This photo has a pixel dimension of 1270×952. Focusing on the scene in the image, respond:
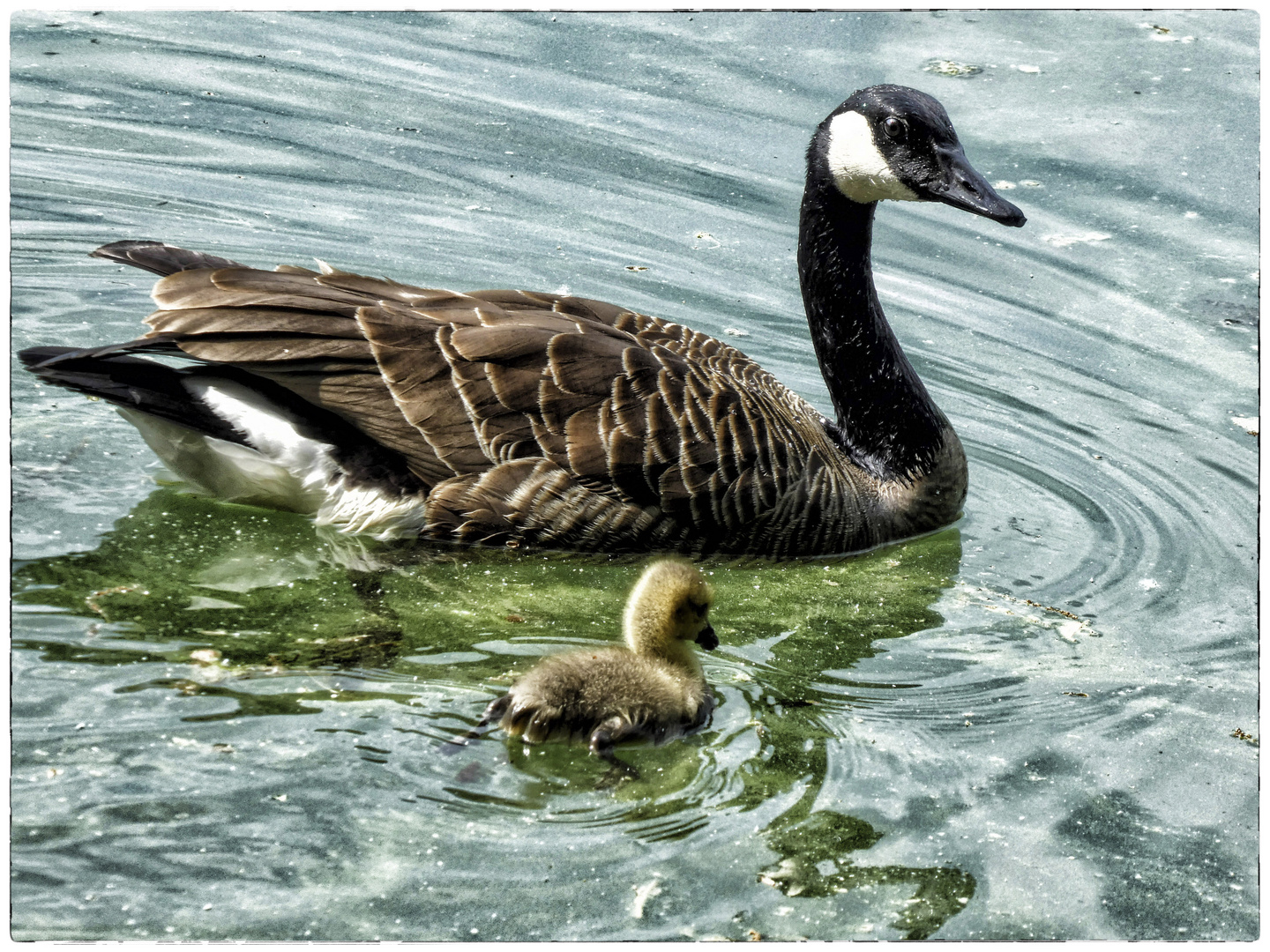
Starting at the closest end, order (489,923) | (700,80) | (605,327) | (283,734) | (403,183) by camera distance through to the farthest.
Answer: (489,923), (283,734), (605,327), (403,183), (700,80)

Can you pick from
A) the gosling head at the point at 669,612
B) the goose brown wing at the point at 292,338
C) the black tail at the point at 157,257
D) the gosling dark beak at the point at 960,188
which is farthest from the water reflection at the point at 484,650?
the gosling dark beak at the point at 960,188

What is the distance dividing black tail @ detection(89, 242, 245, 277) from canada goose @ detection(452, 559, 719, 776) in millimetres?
2738

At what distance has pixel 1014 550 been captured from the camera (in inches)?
291

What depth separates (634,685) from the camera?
17.1ft

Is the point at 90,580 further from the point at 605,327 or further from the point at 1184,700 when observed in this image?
the point at 1184,700

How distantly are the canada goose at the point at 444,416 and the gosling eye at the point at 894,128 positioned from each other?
0.47 metres

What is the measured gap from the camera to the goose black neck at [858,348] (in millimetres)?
7559

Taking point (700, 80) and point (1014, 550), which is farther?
point (700, 80)

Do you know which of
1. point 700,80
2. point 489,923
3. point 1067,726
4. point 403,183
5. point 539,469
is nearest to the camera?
point 489,923

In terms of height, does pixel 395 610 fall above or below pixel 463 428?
below

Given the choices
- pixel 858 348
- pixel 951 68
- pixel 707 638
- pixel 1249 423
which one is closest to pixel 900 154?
pixel 858 348

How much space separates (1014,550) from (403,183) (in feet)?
17.0

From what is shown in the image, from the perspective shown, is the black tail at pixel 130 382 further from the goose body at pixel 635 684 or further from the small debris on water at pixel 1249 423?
the small debris on water at pixel 1249 423

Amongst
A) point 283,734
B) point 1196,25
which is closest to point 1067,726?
point 283,734
